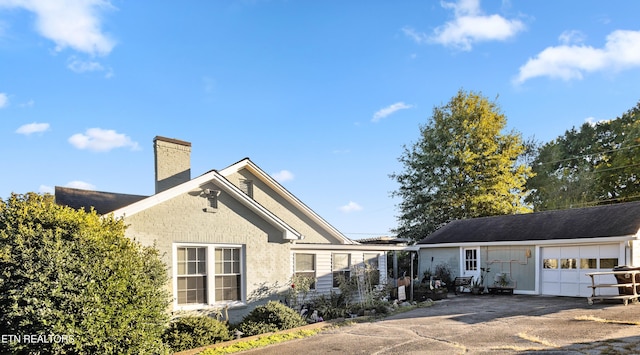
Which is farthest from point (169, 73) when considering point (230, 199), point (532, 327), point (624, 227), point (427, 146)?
point (427, 146)

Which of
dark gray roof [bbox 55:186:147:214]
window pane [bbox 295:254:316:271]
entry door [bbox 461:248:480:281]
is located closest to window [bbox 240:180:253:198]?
dark gray roof [bbox 55:186:147:214]

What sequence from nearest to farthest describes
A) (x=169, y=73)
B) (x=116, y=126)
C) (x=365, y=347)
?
(x=365, y=347) < (x=116, y=126) < (x=169, y=73)

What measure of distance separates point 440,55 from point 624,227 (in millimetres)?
10493

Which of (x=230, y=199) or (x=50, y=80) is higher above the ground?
(x=50, y=80)

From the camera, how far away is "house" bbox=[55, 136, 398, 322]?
39.9 feet

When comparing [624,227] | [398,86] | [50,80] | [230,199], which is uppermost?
[398,86]

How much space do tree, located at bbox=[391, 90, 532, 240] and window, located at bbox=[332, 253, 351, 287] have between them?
17498 millimetres

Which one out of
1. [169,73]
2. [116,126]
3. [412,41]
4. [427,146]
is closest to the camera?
[116,126]

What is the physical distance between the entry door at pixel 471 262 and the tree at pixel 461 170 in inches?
374

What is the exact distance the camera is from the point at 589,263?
63.8 feet

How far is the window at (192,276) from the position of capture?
12.4 m

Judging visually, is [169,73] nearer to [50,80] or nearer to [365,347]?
[50,80]

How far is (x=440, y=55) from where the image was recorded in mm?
17453

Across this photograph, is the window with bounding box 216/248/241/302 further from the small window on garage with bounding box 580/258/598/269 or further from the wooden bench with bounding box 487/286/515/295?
the small window on garage with bounding box 580/258/598/269
